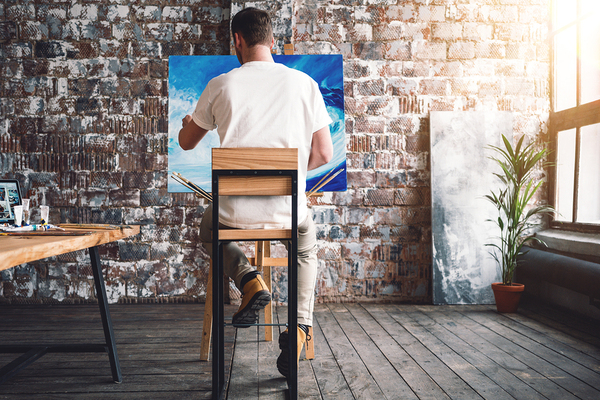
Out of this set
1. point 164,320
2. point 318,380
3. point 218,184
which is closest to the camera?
point 218,184

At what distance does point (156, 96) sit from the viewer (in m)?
3.49

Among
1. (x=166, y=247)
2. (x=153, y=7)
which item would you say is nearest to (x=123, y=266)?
(x=166, y=247)

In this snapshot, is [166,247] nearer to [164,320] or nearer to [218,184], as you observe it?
[164,320]

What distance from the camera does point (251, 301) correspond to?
5.34ft

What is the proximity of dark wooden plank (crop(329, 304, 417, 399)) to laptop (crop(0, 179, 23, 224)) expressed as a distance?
1796 millimetres

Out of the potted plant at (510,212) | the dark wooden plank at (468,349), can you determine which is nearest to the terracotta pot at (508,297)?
the potted plant at (510,212)

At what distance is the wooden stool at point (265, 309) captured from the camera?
2.16m

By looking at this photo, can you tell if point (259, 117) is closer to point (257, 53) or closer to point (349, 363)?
point (257, 53)

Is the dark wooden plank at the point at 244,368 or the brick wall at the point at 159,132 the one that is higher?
the brick wall at the point at 159,132

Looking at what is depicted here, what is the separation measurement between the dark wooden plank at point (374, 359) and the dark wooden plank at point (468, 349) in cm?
36

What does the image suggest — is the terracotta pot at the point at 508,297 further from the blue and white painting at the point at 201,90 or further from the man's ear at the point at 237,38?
the man's ear at the point at 237,38

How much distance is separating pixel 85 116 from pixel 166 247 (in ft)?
4.18

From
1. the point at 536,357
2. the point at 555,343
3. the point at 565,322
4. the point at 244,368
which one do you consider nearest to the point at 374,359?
the point at 244,368

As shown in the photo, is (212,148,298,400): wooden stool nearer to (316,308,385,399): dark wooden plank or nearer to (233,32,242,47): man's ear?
(316,308,385,399): dark wooden plank
